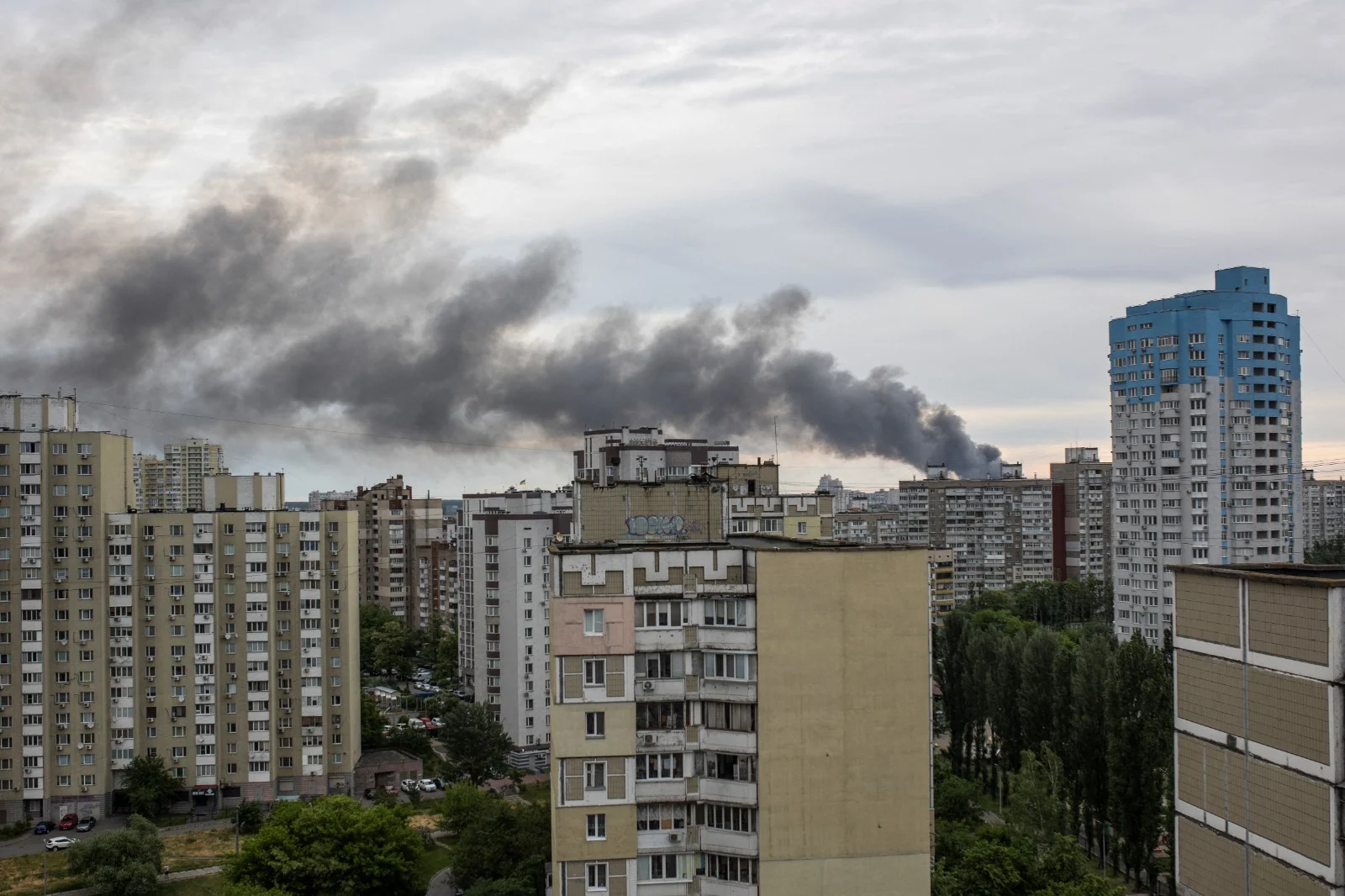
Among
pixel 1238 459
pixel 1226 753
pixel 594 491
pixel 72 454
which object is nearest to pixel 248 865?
pixel 594 491

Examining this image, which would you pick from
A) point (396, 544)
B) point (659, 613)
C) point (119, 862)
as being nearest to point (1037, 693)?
point (659, 613)

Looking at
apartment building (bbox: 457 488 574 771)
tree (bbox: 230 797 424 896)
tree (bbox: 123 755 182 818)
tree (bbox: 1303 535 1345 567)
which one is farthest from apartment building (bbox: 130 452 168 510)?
tree (bbox: 1303 535 1345 567)

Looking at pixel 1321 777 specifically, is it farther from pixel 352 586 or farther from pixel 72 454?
pixel 72 454

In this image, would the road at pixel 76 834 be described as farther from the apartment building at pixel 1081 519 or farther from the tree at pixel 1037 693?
the apartment building at pixel 1081 519

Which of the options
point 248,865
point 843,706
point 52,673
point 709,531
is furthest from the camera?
point 52,673

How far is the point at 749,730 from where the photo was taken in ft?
45.3

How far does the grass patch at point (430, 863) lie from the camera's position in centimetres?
2775

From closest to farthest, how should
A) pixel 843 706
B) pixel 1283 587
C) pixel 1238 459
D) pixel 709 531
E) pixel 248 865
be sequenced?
pixel 1283 587 → pixel 843 706 → pixel 709 531 → pixel 248 865 → pixel 1238 459

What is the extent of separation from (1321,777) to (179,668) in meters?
36.5

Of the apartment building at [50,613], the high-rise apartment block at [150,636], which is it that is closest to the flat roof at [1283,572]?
the high-rise apartment block at [150,636]

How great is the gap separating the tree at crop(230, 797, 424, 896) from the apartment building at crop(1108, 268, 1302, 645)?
103 feet

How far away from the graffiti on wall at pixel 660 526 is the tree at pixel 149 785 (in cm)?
2175

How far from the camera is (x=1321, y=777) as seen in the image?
807 centimetres

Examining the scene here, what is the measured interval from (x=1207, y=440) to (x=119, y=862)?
4043 centimetres
